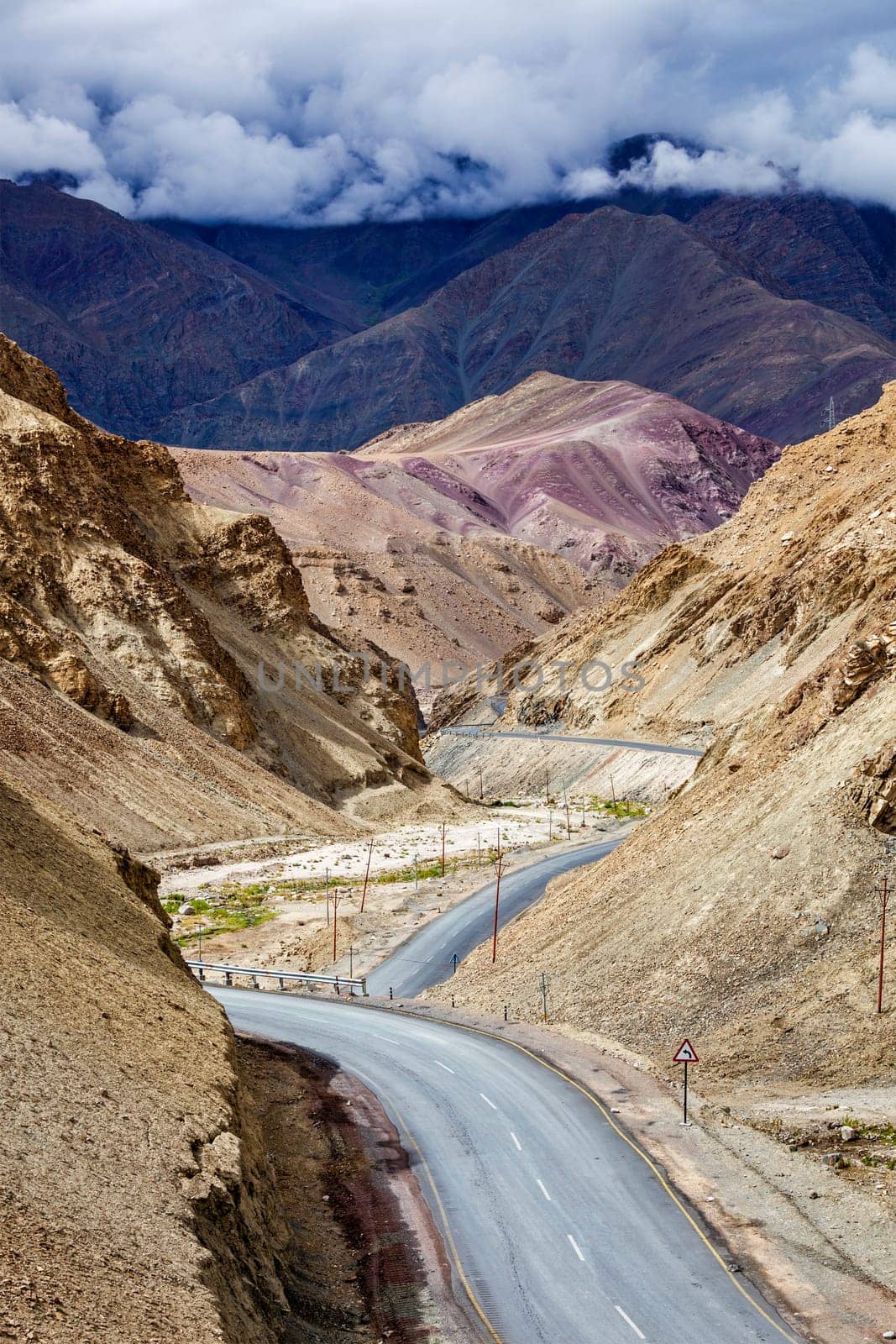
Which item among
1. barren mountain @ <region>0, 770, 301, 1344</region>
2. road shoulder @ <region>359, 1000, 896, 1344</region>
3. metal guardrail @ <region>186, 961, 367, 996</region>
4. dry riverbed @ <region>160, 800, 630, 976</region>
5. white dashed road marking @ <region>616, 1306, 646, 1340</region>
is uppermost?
dry riverbed @ <region>160, 800, 630, 976</region>

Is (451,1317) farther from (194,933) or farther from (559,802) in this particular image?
(559,802)

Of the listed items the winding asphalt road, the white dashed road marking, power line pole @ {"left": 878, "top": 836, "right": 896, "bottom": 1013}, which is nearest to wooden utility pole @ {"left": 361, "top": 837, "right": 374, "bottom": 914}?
the winding asphalt road

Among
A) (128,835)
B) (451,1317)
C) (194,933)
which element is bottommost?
(451,1317)

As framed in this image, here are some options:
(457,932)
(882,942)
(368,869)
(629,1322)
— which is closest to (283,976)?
(457,932)

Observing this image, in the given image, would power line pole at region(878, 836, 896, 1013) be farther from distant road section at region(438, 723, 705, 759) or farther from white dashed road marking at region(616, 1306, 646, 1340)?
distant road section at region(438, 723, 705, 759)

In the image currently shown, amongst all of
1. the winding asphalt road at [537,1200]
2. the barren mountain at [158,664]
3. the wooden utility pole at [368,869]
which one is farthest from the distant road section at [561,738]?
the winding asphalt road at [537,1200]

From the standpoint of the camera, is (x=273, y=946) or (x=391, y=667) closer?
(x=273, y=946)

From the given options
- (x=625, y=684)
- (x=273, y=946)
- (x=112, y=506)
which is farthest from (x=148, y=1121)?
(x=625, y=684)
